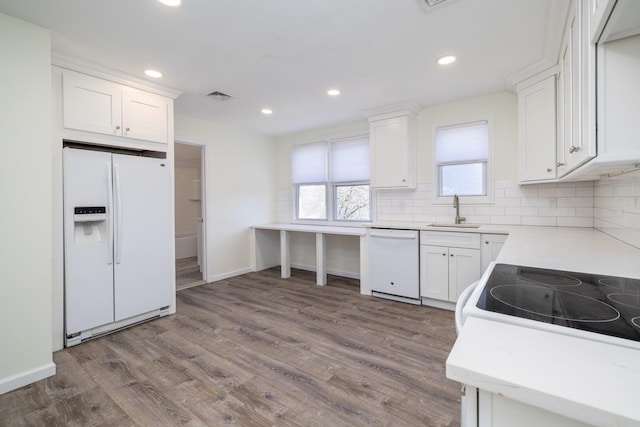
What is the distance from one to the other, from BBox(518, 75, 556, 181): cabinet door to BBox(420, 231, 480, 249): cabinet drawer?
796 millimetres

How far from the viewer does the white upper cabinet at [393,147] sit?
3756mm

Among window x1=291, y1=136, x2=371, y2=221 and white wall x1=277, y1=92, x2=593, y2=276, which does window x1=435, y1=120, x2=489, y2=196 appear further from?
window x1=291, y1=136, x2=371, y2=221

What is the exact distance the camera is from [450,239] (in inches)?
124

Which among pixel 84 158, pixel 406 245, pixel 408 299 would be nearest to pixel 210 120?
pixel 84 158

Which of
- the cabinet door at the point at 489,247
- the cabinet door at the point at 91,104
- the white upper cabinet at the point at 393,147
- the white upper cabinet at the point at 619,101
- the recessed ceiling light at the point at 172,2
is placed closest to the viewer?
the white upper cabinet at the point at 619,101

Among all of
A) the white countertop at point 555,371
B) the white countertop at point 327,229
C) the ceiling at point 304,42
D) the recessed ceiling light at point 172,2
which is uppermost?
the ceiling at point 304,42

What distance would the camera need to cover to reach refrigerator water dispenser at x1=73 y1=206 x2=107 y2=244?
8.19 ft

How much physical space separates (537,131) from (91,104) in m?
4.05

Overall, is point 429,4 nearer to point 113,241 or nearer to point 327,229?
point 327,229

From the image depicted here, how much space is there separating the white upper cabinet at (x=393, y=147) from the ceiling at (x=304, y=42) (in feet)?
1.21

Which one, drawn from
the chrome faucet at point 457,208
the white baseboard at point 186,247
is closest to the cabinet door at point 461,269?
the chrome faucet at point 457,208

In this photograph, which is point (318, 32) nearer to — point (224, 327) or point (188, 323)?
point (224, 327)

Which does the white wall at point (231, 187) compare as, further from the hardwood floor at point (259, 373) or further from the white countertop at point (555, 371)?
the white countertop at point (555, 371)

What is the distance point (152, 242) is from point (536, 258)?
317 cm
